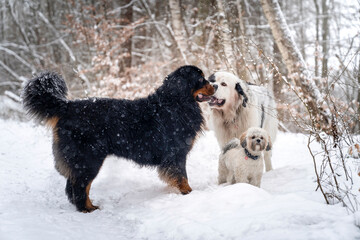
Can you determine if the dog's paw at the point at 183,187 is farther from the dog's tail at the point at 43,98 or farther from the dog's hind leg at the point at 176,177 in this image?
Result: the dog's tail at the point at 43,98

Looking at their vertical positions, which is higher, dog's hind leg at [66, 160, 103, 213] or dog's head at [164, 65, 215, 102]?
dog's head at [164, 65, 215, 102]

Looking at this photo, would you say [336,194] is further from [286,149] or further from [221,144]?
[286,149]

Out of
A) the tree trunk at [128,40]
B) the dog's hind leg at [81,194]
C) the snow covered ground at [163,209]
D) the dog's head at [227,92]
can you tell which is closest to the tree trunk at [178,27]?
the tree trunk at [128,40]

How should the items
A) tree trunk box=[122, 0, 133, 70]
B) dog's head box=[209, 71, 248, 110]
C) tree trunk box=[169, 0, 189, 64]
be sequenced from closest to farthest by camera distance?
dog's head box=[209, 71, 248, 110] → tree trunk box=[169, 0, 189, 64] → tree trunk box=[122, 0, 133, 70]

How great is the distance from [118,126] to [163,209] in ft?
4.09

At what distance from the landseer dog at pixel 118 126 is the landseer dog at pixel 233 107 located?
0.48m

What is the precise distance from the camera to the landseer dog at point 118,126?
3668 millimetres

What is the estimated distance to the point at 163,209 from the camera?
348 centimetres

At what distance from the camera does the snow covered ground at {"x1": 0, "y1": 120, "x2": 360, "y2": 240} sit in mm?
2453

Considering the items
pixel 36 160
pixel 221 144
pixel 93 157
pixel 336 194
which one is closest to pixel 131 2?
pixel 36 160

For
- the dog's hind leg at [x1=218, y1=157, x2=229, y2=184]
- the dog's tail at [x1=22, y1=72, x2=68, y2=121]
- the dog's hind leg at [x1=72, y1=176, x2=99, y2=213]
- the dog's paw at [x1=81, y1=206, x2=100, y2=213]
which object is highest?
the dog's tail at [x1=22, y1=72, x2=68, y2=121]

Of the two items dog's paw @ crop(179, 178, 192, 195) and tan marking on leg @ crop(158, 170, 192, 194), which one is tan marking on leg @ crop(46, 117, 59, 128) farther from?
dog's paw @ crop(179, 178, 192, 195)

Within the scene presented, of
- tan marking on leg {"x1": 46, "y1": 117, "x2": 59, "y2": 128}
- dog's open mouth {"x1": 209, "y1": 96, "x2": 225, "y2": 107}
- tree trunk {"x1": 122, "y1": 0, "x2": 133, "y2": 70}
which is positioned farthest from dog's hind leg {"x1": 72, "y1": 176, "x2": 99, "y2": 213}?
tree trunk {"x1": 122, "y1": 0, "x2": 133, "y2": 70}

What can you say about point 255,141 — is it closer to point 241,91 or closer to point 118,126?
point 241,91
